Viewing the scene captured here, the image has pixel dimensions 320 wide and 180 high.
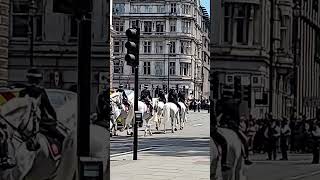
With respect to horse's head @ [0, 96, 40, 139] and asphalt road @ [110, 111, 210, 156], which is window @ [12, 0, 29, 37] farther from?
asphalt road @ [110, 111, 210, 156]

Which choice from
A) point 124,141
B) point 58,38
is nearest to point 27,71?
point 58,38

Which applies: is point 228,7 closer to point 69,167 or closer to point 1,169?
point 69,167

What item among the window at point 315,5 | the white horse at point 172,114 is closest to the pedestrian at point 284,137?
the window at point 315,5

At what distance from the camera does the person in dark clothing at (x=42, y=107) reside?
473cm

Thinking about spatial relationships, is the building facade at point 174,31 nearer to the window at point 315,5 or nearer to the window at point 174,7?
the window at point 174,7

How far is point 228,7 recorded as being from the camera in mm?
4980

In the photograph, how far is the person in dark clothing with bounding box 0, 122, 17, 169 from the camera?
465 cm

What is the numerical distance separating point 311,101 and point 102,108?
176 centimetres

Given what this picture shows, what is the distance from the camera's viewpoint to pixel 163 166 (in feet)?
41.1

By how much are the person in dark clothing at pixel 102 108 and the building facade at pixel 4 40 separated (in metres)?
0.71

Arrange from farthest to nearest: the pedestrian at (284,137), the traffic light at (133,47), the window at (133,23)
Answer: the traffic light at (133,47) < the window at (133,23) < the pedestrian at (284,137)

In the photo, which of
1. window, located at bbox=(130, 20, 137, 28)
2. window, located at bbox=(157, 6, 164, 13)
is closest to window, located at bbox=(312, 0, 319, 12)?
window, located at bbox=(157, 6, 164, 13)

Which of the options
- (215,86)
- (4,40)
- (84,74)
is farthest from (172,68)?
(4,40)

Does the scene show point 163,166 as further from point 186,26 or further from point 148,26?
point 186,26
